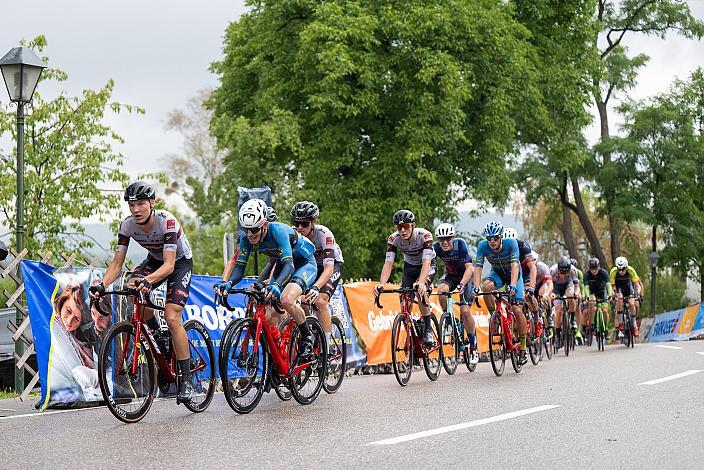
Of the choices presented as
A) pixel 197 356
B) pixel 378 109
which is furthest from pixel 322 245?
pixel 378 109

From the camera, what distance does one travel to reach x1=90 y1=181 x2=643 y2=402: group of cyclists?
9.72 metres

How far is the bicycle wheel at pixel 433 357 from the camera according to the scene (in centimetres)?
1406

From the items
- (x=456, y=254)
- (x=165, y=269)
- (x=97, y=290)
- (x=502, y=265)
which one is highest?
(x=456, y=254)

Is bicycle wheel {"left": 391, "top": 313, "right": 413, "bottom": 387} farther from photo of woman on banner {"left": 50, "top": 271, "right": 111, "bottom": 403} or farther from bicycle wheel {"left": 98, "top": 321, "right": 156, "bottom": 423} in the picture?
bicycle wheel {"left": 98, "top": 321, "right": 156, "bottom": 423}

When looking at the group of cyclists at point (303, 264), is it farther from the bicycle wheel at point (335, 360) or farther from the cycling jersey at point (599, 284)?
the cycling jersey at point (599, 284)

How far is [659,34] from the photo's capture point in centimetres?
4881

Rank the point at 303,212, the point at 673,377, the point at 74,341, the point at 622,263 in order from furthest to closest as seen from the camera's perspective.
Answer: the point at 622,263 → the point at 673,377 → the point at 303,212 → the point at 74,341

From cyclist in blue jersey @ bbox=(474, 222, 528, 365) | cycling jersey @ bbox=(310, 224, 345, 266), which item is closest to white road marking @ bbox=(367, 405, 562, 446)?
cycling jersey @ bbox=(310, 224, 345, 266)

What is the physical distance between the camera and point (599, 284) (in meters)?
24.0

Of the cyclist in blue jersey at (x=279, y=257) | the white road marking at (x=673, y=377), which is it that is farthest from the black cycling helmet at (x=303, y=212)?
the white road marking at (x=673, y=377)

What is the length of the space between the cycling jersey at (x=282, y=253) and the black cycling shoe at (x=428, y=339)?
3.22 metres

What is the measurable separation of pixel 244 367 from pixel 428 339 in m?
4.53

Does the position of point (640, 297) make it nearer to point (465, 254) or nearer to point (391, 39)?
point (465, 254)

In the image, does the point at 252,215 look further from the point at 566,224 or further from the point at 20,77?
the point at 566,224
